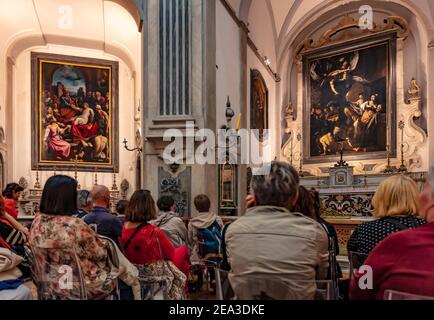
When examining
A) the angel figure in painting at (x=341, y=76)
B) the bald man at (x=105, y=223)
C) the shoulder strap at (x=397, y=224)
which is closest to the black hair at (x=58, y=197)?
the bald man at (x=105, y=223)

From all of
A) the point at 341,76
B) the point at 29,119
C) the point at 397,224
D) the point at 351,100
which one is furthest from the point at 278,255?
the point at 341,76

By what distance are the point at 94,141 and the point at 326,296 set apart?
12.3 metres

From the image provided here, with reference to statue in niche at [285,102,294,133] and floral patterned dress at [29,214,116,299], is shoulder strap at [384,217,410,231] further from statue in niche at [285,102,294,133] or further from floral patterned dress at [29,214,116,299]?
statue in niche at [285,102,294,133]

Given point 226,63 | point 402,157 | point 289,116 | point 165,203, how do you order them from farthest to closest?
point 289,116
point 402,157
point 226,63
point 165,203

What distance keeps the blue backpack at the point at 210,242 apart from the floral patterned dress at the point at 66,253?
2484mm

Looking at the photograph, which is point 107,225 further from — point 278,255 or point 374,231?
point 374,231

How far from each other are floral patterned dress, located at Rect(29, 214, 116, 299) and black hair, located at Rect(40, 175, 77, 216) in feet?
0.13

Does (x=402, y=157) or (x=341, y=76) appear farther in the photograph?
(x=341, y=76)

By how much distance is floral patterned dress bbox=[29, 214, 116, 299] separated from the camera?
6.95ft

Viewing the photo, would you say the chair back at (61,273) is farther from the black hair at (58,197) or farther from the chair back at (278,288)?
the chair back at (278,288)

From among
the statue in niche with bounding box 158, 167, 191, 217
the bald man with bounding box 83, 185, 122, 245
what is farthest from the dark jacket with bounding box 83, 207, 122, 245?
the statue in niche with bounding box 158, 167, 191, 217

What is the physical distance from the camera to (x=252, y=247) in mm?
1733

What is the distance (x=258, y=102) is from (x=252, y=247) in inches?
424

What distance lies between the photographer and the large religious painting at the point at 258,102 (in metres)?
11.4
